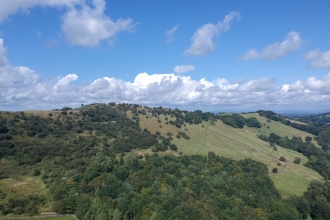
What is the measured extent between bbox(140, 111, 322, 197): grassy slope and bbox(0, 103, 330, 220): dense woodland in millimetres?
6859

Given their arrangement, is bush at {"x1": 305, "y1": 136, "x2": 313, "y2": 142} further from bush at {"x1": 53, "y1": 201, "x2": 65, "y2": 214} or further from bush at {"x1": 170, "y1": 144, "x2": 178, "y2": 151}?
bush at {"x1": 53, "y1": 201, "x2": 65, "y2": 214}

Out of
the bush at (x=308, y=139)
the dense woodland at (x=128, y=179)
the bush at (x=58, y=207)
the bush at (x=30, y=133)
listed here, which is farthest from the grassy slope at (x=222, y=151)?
the bush at (x=308, y=139)

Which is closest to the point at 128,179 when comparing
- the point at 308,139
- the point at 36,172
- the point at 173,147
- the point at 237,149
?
the point at 36,172

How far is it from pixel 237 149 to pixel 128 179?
78.4 meters

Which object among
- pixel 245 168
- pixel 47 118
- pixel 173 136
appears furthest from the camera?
pixel 173 136

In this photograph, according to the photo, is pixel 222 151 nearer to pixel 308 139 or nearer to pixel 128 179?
pixel 128 179

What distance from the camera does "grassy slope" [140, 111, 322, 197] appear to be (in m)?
99.1

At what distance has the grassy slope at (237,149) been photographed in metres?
99.1

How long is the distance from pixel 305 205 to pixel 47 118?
119694mm

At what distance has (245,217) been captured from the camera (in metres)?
62.4

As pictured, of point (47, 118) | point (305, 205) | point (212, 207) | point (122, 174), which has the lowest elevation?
point (305, 205)

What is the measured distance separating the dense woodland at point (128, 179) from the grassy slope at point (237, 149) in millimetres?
6859

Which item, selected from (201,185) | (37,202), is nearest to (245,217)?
(201,185)

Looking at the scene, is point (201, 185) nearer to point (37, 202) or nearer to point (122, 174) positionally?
point (122, 174)
